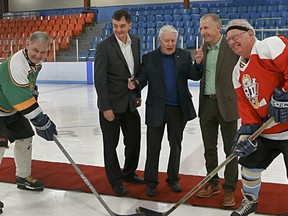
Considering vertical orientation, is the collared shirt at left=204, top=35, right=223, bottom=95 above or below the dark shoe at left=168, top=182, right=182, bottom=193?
above

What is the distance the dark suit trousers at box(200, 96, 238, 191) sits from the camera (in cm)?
272

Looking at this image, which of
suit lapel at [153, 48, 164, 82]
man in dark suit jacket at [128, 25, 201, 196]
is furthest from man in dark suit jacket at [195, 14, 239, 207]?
suit lapel at [153, 48, 164, 82]

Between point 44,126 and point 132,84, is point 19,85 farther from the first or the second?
point 132,84

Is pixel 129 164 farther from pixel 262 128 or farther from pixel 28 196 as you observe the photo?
pixel 262 128

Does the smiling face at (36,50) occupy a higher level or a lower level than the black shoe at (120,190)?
higher

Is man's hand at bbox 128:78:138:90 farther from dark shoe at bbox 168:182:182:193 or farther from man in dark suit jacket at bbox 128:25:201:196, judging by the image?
dark shoe at bbox 168:182:182:193

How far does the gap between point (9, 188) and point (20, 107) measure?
85cm

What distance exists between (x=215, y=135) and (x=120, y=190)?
2.50 ft

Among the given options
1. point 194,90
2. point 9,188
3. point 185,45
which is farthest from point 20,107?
point 185,45

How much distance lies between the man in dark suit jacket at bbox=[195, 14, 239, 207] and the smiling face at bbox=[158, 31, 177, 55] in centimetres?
19

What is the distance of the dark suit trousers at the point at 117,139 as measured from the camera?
9.78 ft

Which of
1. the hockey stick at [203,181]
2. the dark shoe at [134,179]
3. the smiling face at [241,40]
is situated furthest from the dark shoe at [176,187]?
the smiling face at [241,40]

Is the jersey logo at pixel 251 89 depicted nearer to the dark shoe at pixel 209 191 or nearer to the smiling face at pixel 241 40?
the smiling face at pixel 241 40

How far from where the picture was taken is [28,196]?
2992 mm
